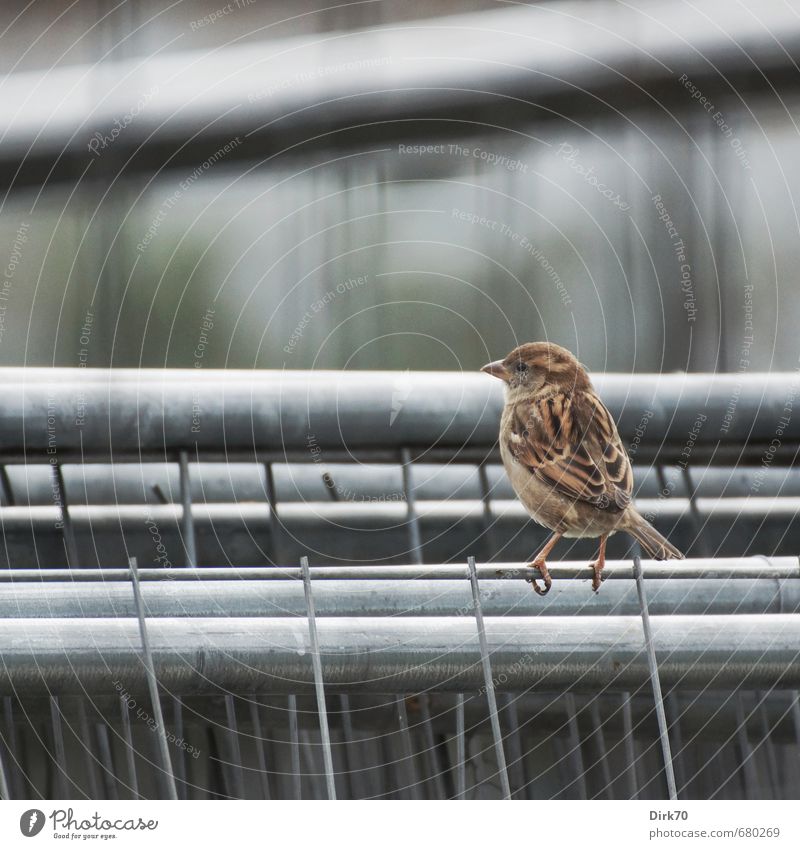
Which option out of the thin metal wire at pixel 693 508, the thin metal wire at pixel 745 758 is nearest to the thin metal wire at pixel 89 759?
the thin metal wire at pixel 745 758

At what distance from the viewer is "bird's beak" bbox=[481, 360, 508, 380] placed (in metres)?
0.64

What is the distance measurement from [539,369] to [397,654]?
0.28m

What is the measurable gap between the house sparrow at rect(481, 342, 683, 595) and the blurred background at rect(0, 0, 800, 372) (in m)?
0.04

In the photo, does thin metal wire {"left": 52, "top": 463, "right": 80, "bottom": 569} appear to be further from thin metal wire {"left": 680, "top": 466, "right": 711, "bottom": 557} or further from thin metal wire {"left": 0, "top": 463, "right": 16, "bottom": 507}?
thin metal wire {"left": 680, "top": 466, "right": 711, "bottom": 557}

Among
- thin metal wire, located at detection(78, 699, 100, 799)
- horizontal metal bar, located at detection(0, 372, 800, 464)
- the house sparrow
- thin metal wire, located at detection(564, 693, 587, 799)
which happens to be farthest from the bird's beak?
thin metal wire, located at detection(78, 699, 100, 799)

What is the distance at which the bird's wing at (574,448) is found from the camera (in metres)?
0.56

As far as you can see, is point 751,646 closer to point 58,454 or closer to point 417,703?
point 417,703

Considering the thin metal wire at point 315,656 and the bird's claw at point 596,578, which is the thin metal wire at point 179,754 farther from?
the bird's claw at point 596,578

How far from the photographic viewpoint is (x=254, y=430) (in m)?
0.70

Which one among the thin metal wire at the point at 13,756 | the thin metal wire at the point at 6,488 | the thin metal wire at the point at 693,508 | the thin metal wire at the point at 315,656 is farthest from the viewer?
the thin metal wire at the point at 693,508

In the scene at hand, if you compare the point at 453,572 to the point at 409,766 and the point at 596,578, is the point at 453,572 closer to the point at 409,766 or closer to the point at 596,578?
the point at 596,578

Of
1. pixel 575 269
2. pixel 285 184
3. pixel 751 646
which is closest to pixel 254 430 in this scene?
pixel 285 184

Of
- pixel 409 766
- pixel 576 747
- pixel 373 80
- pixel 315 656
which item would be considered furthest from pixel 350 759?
pixel 373 80
